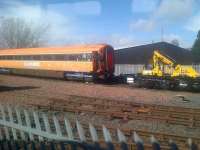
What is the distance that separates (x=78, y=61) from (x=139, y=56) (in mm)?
19374

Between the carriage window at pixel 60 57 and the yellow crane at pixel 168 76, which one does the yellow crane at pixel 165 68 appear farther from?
A: the carriage window at pixel 60 57

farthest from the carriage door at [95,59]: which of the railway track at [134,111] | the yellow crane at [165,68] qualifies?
the railway track at [134,111]

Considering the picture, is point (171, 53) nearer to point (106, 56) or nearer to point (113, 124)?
point (106, 56)

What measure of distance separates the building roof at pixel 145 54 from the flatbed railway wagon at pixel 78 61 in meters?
12.6

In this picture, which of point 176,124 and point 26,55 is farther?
point 26,55

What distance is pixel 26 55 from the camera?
33.9 m

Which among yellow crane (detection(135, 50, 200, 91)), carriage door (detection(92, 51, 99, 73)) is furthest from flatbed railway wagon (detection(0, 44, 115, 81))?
yellow crane (detection(135, 50, 200, 91))

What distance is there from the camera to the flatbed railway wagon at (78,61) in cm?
2683

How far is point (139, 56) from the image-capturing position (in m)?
45.0

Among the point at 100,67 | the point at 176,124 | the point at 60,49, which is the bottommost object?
the point at 176,124

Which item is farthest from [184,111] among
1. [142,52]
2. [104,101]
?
[142,52]

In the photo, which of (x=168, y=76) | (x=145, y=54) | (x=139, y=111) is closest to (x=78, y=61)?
(x=168, y=76)

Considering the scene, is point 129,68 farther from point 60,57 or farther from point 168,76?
point 168,76

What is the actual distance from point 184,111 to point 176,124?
63.2 inches
